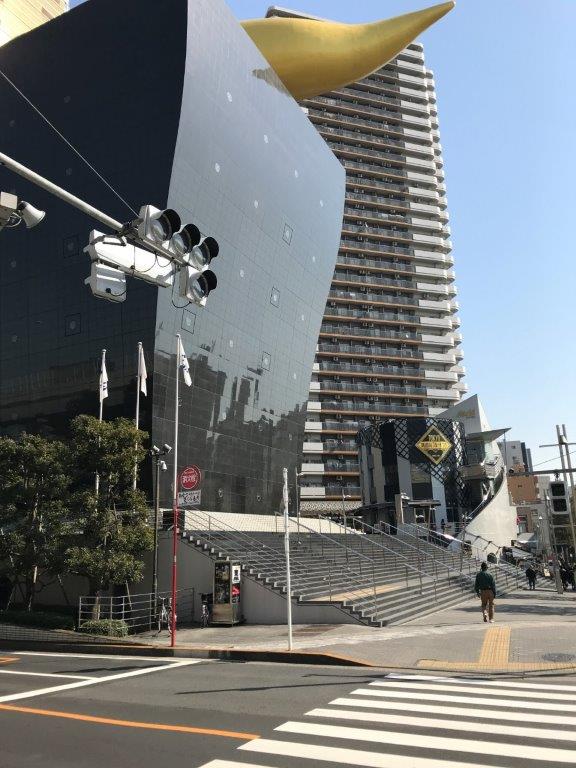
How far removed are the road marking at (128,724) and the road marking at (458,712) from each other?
2.24 m

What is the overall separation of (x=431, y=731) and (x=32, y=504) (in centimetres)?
1902

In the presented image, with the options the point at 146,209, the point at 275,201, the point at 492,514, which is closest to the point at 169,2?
the point at 275,201

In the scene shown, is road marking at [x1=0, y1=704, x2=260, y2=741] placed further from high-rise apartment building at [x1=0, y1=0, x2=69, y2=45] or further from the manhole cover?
high-rise apartment building at [x1=0, y1=0, x2=69, y2=45]

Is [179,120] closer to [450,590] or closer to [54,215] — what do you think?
[54,215]

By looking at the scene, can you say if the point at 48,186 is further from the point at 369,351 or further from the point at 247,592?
the point at 369,351

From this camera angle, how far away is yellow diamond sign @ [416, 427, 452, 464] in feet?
202

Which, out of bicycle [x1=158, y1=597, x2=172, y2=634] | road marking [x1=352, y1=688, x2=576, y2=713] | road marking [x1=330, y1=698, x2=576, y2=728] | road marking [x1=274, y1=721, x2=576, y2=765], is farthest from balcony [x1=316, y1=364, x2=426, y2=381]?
road marking [x1=274, y1=721, x2=576, y2=765]

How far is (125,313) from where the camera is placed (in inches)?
1227

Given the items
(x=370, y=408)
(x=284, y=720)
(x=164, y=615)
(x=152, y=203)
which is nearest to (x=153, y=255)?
(x=284, y=720)

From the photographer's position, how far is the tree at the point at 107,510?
20844mm

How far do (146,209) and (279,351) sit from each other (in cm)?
3588

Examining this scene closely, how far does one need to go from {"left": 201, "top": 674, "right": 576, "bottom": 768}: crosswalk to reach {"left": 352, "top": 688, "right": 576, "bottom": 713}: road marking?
15mm

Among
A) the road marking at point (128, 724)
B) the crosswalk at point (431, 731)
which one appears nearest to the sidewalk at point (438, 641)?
the crosswalk at point (431, 731)

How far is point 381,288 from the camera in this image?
94125mm
